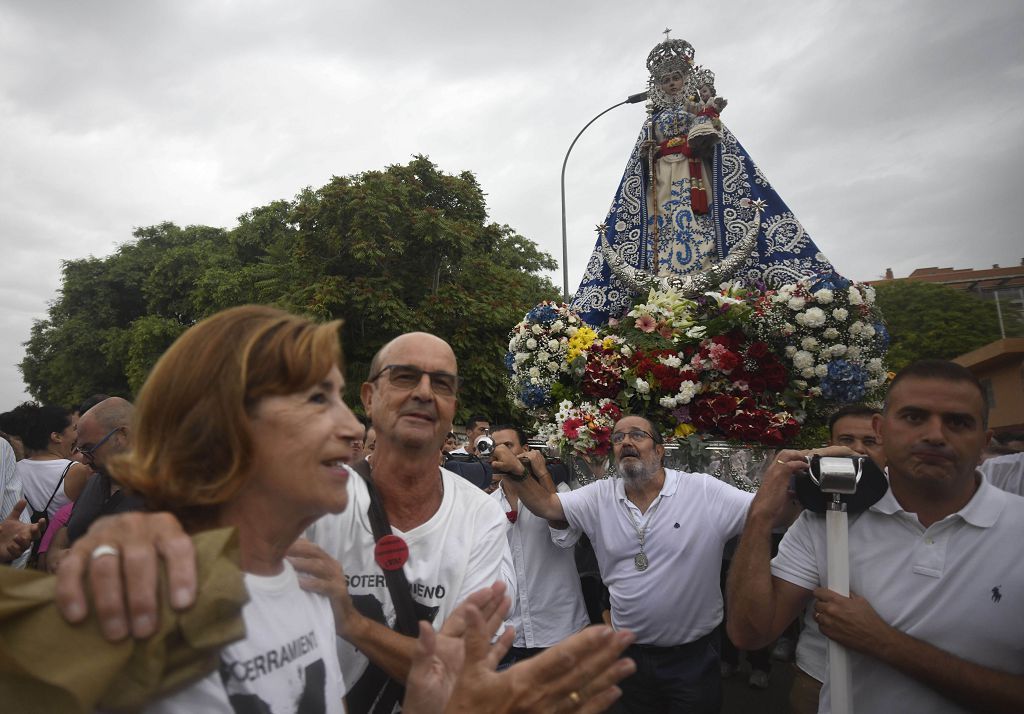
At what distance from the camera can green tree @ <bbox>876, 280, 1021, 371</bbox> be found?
3831cm

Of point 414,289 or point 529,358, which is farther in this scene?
point 414,289

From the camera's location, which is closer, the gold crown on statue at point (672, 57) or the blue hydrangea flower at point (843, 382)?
the blue hydrangea flower at point (843, 382)

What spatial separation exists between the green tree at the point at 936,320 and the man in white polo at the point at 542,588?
37.8 meters

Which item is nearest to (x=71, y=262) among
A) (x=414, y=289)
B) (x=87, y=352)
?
(x=87, y=352)

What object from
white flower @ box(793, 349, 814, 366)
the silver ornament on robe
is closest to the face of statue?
the silver ornament on robe

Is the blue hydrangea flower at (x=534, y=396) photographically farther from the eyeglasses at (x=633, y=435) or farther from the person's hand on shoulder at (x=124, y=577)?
the person's hand on shoulder at (x=124, y=577)

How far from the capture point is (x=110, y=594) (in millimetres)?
954

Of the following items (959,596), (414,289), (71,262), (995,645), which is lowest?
(995,645)

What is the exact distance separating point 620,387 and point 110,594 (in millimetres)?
3982

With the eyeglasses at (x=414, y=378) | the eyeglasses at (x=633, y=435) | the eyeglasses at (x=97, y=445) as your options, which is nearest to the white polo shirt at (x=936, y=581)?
the eyeglasses at (x=414, y=378)

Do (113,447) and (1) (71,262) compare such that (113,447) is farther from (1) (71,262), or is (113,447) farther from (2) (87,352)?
(1) (71,262)

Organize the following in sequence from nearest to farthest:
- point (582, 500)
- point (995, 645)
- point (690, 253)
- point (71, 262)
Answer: point (995, 645)
point (582, 500)
point (690, 253)
point (71, 262)

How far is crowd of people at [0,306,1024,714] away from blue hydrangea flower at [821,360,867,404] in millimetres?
151

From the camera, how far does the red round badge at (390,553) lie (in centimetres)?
238
